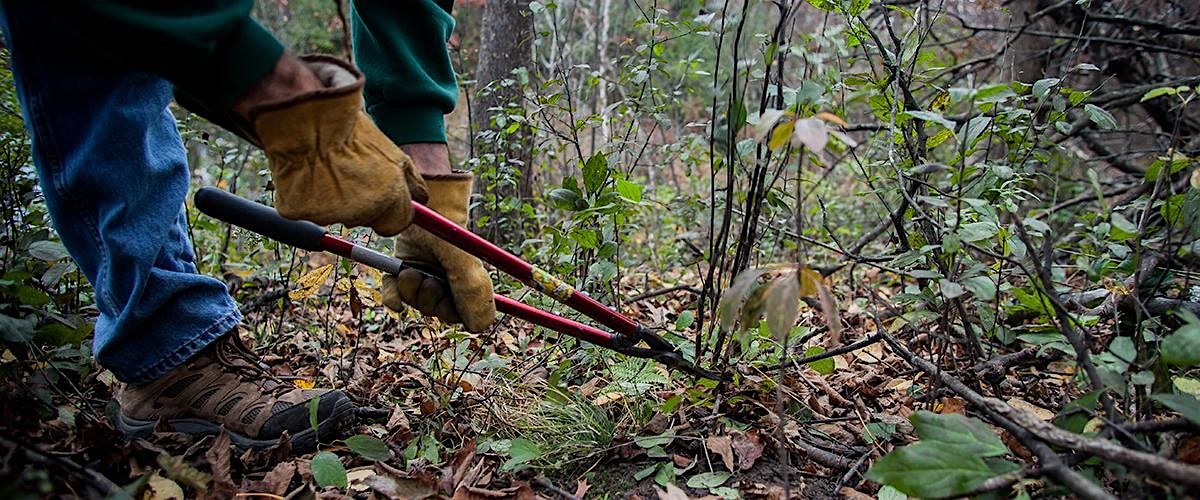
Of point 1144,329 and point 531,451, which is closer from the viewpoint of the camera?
point 1144,329

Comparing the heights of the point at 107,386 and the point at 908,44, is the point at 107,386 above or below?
below

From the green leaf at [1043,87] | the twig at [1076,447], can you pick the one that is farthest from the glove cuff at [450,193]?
the green leaf at [1043,87]

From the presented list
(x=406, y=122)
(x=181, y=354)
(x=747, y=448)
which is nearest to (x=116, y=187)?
(x=181, y=354)

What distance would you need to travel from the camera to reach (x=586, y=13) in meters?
12.1

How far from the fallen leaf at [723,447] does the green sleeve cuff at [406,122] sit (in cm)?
107

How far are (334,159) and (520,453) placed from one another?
77cm

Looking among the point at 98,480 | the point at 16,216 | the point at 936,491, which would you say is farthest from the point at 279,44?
the point at 16,216

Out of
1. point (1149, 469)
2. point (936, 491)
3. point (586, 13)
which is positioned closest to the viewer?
point (1149, 469)

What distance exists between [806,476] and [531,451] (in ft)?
2.09

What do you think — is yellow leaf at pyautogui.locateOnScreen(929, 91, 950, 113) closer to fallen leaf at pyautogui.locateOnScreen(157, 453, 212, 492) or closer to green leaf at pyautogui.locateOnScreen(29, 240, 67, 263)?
fallen leaf at pyautogui.locateOnScreen(157, 453, 212, 492)

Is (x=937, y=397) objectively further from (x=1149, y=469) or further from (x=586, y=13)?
(x=586, y=13)

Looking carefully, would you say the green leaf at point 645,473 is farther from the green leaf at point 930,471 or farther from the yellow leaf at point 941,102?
the yellow leaf at point 941,102

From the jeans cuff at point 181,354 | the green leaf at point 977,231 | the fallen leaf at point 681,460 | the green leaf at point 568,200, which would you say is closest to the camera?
the green leaf at point 977,231

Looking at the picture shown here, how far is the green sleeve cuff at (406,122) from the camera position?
1763mm
